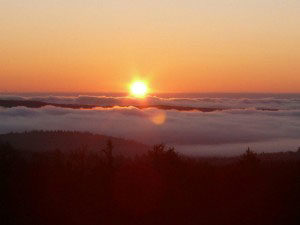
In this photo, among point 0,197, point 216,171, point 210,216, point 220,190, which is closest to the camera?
point 210,216

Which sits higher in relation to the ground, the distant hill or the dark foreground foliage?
the distant hill

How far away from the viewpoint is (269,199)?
834 inches

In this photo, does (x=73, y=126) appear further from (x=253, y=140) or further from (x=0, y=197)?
(x=0, y=197)

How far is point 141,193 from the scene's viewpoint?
70.8ft

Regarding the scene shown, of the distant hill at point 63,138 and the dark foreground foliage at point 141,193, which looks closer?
the dark foreground foliage at point 141,193

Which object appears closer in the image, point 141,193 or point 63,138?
point 141,193

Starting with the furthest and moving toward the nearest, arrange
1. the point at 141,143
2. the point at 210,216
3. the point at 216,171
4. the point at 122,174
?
the point at 141,143, the point at 216,171, the point at 122,174, the point at 210,216

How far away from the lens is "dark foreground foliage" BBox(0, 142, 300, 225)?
61.4 ft

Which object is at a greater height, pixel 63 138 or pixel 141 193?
pixel 63 138

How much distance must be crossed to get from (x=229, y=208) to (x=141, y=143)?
131 metres

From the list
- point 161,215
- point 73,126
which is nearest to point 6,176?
point 161,215

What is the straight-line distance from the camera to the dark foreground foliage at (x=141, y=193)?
1870 cm

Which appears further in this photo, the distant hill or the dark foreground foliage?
the distant hill

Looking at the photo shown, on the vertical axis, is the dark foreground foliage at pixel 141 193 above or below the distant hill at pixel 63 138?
below
